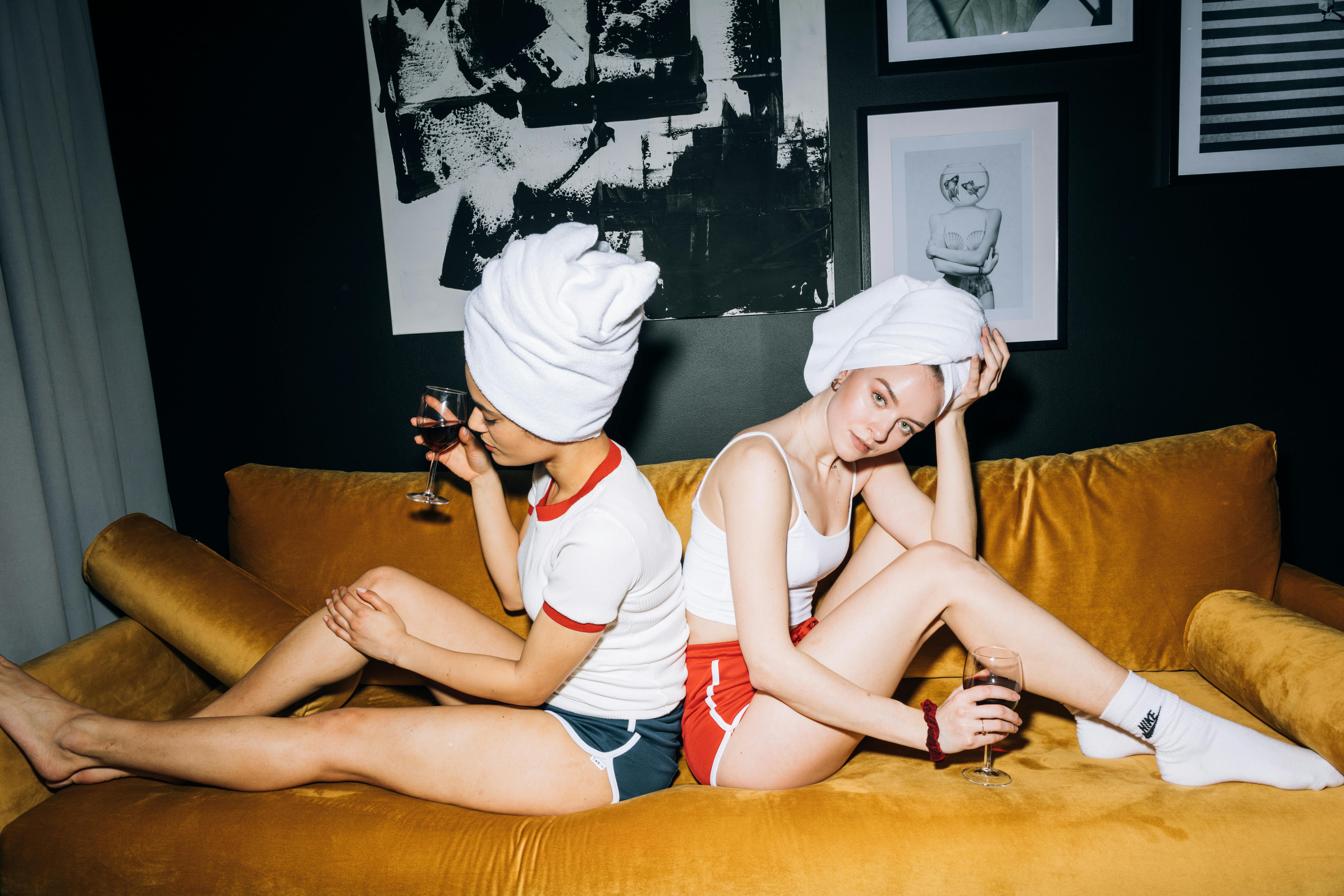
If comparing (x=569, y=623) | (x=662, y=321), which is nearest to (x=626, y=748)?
(x=569, y=623)

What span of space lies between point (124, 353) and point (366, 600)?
1.66 m

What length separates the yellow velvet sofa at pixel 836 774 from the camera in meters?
1.29

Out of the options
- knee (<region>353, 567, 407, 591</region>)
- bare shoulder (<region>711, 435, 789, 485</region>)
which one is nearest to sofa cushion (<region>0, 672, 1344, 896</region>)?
knee (<region>353, 567, 407, 591</region>)

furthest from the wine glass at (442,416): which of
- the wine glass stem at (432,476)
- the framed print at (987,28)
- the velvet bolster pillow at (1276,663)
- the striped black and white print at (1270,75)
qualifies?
the striped black and white print at (1270,75)

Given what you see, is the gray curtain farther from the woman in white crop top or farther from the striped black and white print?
the striped black and white print

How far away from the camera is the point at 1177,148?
6.99 ft

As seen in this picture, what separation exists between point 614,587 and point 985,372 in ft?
3.21

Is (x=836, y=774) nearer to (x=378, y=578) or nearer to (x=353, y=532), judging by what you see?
(x=378, y=578)

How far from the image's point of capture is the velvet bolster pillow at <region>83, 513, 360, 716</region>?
1.76 m

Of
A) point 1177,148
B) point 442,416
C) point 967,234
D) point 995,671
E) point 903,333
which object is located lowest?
point 995,671

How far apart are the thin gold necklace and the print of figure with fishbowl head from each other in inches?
31.6

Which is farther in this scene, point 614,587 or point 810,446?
point 810,446

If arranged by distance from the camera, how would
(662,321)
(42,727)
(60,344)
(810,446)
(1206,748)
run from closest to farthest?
1. (1206,748)
2. (42,727)
3. (810,446)
4. (60,344)
5. (662,321)

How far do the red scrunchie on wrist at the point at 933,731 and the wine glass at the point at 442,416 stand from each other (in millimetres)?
1071
